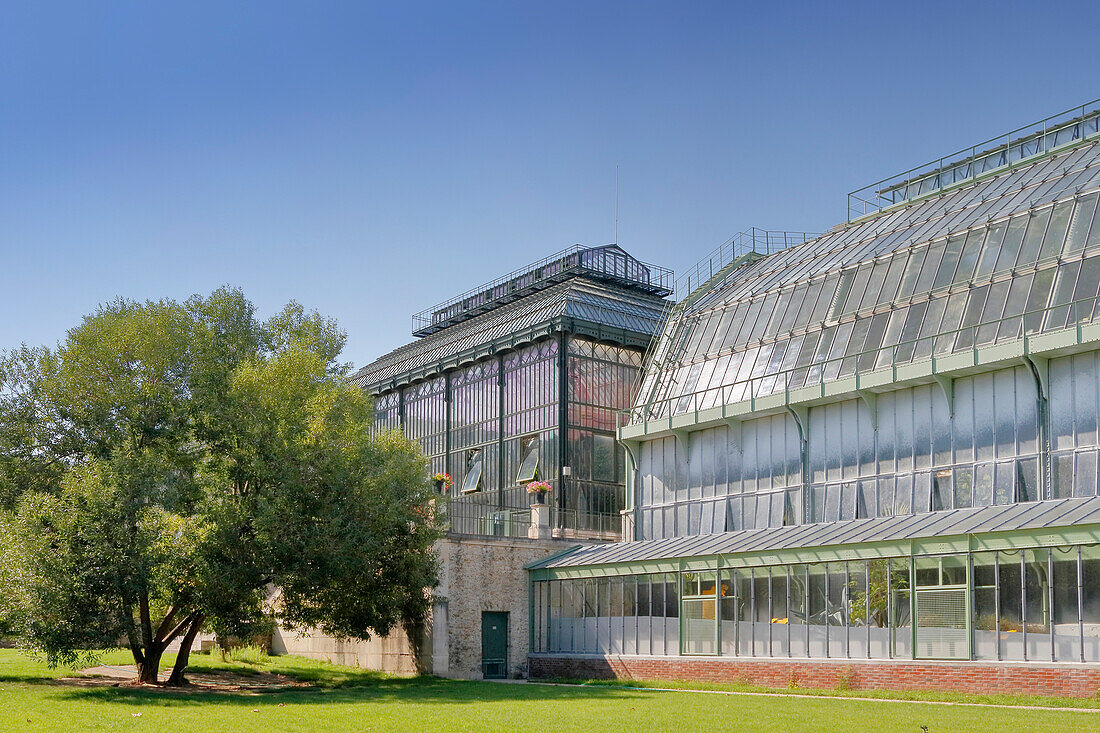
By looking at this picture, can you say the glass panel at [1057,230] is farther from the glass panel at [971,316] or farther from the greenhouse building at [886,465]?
the glass panel at [971,316]

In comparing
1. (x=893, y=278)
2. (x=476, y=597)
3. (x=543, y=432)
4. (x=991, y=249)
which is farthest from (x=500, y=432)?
(x=991, y=249)

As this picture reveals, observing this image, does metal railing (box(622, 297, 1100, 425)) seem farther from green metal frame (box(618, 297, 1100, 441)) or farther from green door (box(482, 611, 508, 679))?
green door (box(482, 611, 508, 679))

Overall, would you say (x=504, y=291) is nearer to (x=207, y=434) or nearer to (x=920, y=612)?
(x=207, y=434)

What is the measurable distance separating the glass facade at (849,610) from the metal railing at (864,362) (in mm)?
6948

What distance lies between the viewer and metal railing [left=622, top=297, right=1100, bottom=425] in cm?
3272

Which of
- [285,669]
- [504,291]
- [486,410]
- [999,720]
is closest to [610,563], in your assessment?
[285,669]

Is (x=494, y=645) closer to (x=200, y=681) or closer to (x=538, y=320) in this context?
(x=200, y=681)

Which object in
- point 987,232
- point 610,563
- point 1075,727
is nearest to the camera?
point 1075,727

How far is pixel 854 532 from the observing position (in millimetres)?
33562

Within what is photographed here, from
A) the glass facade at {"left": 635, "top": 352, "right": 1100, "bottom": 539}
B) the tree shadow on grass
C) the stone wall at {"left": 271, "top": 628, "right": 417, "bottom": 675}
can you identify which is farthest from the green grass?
the glass facade at {"left": 635, "top": 352, "right": 1100, "bottom": 539}

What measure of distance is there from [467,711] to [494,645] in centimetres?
1654

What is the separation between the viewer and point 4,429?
35688 mm

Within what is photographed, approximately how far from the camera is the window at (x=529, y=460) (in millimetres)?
51531

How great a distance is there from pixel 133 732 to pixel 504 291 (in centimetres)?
4163
